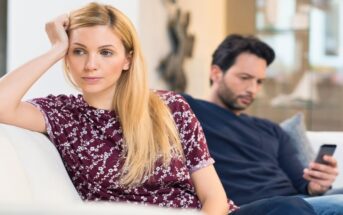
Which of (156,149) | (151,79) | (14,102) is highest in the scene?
(14,102)

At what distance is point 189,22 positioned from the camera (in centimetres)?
539

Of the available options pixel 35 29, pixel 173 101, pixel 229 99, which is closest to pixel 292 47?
pixel 35 29

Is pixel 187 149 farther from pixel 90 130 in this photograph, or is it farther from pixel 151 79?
pixel 151 79

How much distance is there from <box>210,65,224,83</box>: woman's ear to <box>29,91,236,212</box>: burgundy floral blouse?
1034mm

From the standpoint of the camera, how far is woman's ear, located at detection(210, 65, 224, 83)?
3.21 metres

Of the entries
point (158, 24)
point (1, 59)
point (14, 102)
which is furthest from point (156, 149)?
point (158, 24)

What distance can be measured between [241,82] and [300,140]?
35 centimetres

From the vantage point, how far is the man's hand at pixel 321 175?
2838mm

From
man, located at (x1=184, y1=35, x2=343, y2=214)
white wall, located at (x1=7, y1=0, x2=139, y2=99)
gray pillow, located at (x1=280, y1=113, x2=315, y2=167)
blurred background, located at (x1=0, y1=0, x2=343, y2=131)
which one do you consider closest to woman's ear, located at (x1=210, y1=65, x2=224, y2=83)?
man, located at (x1=184, y1=35, x2=343, y2=214)

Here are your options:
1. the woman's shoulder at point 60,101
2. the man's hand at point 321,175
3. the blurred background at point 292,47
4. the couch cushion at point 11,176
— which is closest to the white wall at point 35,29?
the man's hand at point 321,175

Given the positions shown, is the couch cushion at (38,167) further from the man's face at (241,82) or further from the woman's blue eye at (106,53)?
the man's face at (241,82)

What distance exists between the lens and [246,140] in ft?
9.91

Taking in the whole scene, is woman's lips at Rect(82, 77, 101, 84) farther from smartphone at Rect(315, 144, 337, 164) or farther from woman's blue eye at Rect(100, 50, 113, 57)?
smartphone at Rect(315, 144, 337, 164)

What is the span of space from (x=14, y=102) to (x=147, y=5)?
2.46m
